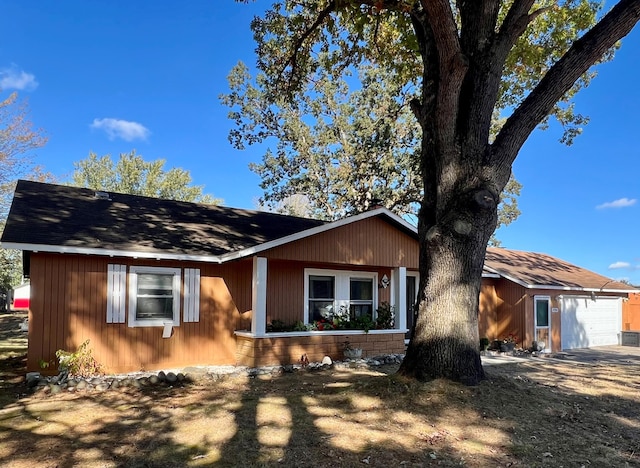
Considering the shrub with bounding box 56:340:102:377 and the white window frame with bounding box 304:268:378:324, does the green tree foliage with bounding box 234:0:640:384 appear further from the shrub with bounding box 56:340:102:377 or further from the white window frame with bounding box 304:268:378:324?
the shrub with bounding box 56:340:102:377

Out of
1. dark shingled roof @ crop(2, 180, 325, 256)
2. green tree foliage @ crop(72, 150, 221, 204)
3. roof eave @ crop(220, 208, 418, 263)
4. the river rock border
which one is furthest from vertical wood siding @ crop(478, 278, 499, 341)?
green tree foliage @ crop(72, 150, 221, 204)

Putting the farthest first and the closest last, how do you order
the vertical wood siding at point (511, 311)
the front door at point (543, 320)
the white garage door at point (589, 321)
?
the white garage door at point (589, 321) < the front door at point (543, 320) < the vertical wood siding at point (511, 311)

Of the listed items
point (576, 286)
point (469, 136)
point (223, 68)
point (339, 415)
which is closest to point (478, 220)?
point (469, 136)

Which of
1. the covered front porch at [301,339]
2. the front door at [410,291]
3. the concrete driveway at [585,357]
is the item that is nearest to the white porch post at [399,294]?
the covered front porch at [301,339]

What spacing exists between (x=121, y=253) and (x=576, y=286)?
50.8 feet

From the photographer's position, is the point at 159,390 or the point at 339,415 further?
the point at 159,390

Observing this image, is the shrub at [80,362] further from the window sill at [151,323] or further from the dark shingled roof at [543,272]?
the dark shingled roof at [543,272]

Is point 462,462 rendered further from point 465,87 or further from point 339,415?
point 465,87

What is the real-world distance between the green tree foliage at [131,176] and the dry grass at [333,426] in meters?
31.1

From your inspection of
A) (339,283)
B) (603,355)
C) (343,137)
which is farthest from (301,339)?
(343,137)

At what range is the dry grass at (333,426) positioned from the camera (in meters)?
4.55

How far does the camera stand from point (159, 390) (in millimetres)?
7918

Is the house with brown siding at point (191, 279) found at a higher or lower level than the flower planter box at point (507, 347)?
higher

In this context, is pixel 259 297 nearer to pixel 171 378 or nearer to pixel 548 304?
pixel 171 378
